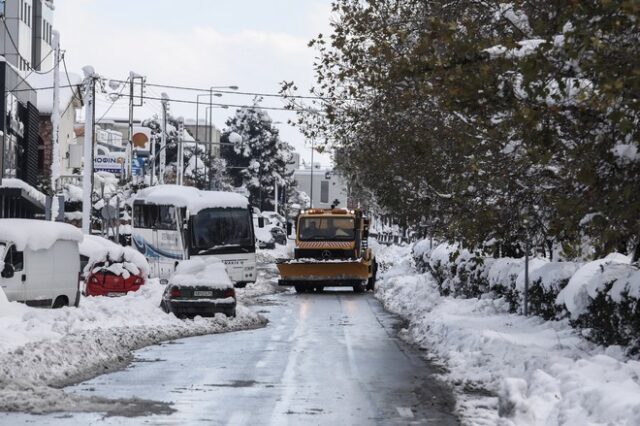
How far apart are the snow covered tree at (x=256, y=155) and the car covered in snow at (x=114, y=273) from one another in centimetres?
10009

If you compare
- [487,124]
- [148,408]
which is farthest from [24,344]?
[487,124]

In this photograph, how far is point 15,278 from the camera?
25688 millimetres

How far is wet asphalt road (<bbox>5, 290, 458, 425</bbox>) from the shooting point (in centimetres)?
1294

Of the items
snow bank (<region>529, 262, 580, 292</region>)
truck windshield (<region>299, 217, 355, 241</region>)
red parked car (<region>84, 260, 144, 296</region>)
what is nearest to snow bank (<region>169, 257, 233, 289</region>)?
red parked car (<region>84, 260, 144, 296</region>)

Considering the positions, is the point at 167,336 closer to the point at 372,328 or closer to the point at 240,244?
the point at 372,328

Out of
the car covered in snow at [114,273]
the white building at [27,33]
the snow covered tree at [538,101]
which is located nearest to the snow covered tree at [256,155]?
the white building at [27,33]

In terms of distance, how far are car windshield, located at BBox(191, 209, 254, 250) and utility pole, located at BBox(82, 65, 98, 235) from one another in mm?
4674

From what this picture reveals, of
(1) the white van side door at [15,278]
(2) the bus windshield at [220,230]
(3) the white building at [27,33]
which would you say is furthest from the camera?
(3) the white building at [27,33]

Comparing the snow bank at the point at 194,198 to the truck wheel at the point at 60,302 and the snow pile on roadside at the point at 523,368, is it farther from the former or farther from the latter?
the truck wheel at the point at 60,302

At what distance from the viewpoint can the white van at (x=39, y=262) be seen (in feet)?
84.1

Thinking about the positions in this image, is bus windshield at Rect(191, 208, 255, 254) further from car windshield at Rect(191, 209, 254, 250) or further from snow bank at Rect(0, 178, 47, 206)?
snow bank at Rect(0, 178, 47, 206)

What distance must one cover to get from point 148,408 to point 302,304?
82.1 ft

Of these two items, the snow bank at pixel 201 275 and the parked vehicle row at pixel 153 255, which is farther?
the snow bank at pixel 201 275

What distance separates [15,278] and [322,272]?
2013cm
